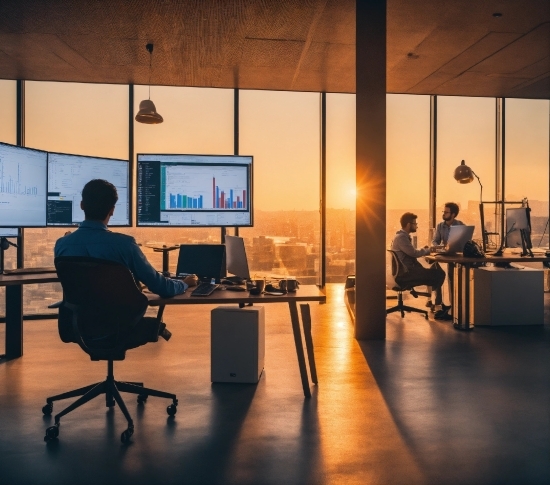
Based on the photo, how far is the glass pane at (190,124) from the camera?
761cm

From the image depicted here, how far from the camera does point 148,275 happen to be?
3.02 meters

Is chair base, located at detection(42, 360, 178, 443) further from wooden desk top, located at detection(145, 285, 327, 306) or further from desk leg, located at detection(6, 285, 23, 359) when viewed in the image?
desk leg, located at detection(6, 285, 23, 359)

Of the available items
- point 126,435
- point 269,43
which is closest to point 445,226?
point 269,43

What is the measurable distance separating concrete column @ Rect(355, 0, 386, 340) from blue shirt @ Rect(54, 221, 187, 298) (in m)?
2.98

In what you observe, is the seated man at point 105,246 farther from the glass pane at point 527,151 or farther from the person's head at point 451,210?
the glass pane at point 527,151

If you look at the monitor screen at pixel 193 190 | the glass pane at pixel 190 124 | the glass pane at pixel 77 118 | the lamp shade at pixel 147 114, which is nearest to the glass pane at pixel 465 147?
the glass pane at pixel 190 124

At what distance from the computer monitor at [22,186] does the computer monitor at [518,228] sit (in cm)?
527

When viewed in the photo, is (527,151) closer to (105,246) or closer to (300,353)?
(300,353)

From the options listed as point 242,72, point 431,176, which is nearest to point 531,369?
point 431,176

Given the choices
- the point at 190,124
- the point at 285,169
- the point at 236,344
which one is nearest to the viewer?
the point at 236,344

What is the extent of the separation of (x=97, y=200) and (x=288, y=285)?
4.54ft

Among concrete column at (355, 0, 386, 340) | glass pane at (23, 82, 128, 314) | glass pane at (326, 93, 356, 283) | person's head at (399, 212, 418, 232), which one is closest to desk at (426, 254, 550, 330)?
person's head at (399, 212, 418, 232)

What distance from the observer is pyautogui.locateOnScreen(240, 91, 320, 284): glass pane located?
7.95 m

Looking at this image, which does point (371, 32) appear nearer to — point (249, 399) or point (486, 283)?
point (486, 283)
